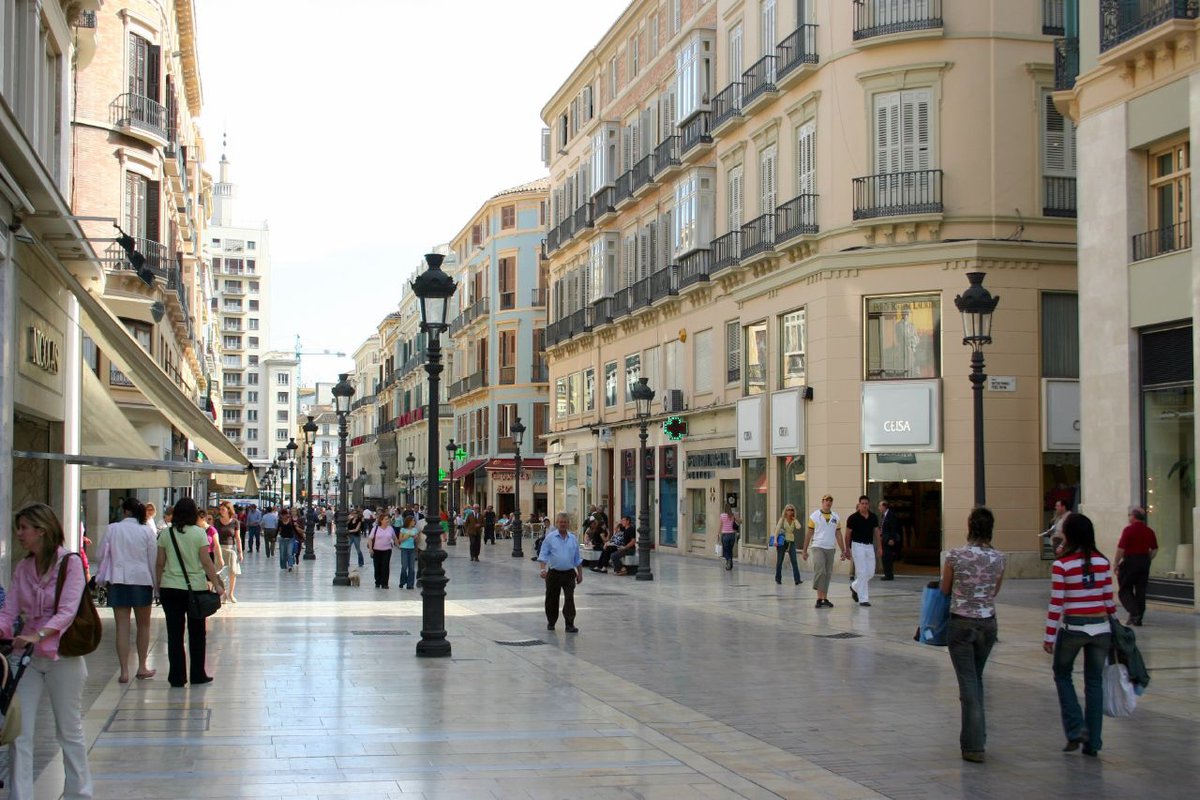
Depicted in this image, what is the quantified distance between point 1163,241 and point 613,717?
13.8 metres

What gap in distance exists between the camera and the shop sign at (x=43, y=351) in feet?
50.7

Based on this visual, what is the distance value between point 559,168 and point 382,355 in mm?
60971

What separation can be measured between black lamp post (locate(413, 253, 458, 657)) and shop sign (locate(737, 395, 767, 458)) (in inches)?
711

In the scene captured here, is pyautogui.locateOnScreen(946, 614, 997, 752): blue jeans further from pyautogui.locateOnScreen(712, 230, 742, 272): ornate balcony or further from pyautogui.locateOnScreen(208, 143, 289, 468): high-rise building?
pyautogui.locateOnScreen(208, 143, 289, 468): high-rise building

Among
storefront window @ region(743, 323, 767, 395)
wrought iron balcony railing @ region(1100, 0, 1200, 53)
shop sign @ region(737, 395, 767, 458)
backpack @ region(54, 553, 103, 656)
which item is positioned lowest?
backpack @ region(54, 553, 103, 656)

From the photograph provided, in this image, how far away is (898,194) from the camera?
2816 cm

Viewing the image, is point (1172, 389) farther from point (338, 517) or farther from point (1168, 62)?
point (338, 517)

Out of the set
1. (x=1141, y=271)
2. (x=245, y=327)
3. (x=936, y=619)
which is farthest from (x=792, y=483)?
(x=245, y=327)

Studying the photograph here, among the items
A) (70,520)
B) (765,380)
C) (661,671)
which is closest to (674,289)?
(765,380)

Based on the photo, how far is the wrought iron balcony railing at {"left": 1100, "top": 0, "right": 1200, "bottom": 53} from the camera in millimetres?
19047

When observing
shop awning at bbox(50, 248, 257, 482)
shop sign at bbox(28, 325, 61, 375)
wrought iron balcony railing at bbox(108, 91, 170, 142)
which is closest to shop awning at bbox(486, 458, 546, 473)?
wrought iron balcony railing at bbox(108, 91, 170, 142)

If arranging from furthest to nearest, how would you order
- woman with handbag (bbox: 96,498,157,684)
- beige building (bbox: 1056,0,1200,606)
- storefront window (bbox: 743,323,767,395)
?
storefront window (bbox: 743,323,767,395) → beige building (bbox: 1056,0,1200,606) → woman with handbag (bbox: 96,498,157,684)

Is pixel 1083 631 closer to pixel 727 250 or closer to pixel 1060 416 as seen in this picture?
pixel 1060 416

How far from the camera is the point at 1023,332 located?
27.8 m
